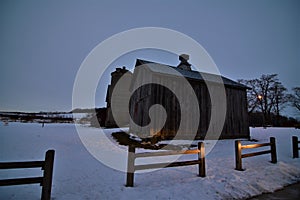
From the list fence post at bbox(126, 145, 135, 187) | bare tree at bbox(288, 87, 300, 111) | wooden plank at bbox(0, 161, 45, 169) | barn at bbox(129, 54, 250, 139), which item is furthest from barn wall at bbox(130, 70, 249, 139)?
bare tree at bbox(288, 87, 300, 111)

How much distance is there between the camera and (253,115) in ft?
113

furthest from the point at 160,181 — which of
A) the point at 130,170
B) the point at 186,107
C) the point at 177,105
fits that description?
the point at 186,107

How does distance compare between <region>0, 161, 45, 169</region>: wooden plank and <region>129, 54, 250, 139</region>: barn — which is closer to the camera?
<region>0, 161, 45, 169</region>: wooden plank

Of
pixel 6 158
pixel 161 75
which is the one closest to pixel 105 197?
pixel 6 158

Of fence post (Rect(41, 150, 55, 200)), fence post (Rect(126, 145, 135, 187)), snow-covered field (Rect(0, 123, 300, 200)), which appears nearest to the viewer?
fence post (Rect(41, 150, 55, 200))

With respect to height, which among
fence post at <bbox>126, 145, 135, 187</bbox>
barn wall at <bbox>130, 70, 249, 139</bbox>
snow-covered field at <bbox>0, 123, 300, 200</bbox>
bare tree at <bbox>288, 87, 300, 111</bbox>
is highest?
bare tree at <bbox>288, 87, 300, 111</bbox>

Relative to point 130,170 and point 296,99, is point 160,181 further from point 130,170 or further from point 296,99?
point 296,99

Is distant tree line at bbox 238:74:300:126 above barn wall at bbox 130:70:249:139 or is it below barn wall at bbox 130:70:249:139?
above

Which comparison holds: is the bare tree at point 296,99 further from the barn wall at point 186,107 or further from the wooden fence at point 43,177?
the wooden fence at point 43,177

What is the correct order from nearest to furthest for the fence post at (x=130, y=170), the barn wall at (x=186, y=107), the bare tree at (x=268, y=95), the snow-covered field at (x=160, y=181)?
the snow-covered field at (x=160, y=181) → the fence post at (x=130, y=170) → the barn wall at (x=186, y=107) → the bare tree at (x=268, y=95)

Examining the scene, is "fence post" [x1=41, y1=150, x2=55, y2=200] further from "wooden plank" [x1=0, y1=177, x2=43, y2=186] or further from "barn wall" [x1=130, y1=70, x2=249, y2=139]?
"barn wall" [x1=130, y1=70, x2=249, y2=139]

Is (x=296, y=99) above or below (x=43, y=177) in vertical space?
above

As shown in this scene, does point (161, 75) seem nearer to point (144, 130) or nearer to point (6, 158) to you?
point (144, 130)

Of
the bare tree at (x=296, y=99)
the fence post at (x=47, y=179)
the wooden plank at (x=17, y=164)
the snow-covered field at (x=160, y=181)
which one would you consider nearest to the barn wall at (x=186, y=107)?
the snow-covered field at (x=160, y=181)
